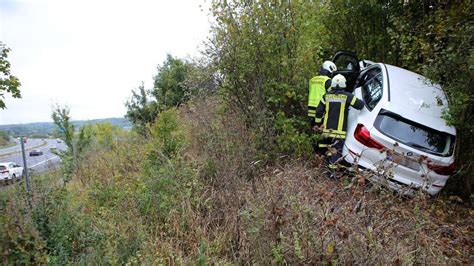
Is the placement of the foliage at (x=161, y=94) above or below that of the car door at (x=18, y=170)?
above

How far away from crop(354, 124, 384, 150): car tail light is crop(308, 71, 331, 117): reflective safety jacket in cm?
98

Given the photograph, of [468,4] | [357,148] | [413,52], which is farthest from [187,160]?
[468,4]

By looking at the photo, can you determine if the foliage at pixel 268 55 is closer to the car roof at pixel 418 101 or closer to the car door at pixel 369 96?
the car door at pixel 369 96

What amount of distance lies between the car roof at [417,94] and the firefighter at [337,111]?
524mm

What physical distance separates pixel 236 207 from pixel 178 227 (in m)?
0.70

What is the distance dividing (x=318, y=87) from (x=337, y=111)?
0.61 metres

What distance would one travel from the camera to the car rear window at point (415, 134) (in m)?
3.90

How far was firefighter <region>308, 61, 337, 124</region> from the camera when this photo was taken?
4.98m

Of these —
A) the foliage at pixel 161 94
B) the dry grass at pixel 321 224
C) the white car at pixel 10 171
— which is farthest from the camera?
the foliage at pixel 161 94

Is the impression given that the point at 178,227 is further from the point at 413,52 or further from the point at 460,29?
the point at 413,52

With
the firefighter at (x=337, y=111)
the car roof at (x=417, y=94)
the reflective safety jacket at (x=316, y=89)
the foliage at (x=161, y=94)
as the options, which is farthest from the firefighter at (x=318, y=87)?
the foliage at (x=161, y=94)

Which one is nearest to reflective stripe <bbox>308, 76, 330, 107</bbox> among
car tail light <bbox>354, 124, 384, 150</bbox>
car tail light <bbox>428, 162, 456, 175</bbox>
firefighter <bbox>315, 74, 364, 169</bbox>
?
firefighter <bbox>315, 74, 364, 169</bbox>

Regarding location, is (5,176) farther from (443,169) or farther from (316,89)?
(443,169)

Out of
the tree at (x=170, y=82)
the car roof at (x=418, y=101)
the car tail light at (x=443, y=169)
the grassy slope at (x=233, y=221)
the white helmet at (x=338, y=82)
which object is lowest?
the grassy slope at (x=233, y=221)
